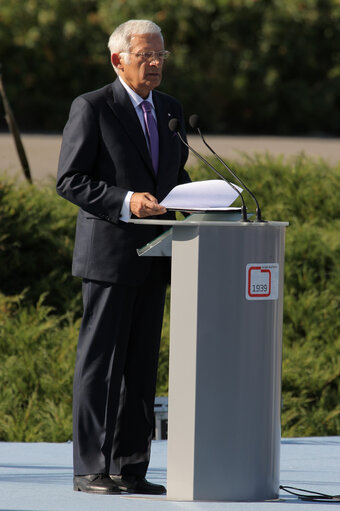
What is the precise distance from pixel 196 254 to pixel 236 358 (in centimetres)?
35

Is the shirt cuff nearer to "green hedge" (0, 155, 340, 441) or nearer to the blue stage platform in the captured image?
the blue stage platform

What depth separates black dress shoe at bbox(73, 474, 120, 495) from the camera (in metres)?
3.45

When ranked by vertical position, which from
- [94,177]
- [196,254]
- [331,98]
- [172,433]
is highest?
[331,98]

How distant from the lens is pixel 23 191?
7.36 meters

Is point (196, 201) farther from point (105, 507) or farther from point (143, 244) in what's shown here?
point (105, 507)

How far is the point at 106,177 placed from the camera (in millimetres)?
3494

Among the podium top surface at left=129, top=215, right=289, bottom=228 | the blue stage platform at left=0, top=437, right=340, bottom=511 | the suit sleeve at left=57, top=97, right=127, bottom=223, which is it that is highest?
the suit sleeve at left=57, top=97, right=127, bottom=223

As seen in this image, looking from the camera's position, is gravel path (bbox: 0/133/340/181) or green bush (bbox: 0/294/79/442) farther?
gravel path (bbox: 0/133/340/181)

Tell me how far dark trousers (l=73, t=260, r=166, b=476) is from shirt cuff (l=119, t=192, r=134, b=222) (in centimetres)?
22

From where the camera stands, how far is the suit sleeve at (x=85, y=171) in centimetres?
338

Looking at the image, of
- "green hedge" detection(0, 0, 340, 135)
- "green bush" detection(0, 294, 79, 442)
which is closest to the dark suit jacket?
"green bush" detection(0, 294, 79, 442)

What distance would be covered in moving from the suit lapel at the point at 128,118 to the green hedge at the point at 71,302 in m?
2.31

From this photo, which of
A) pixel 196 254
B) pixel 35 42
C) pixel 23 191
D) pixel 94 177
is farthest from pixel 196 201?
pixel 35 42

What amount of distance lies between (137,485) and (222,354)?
0.67 m
